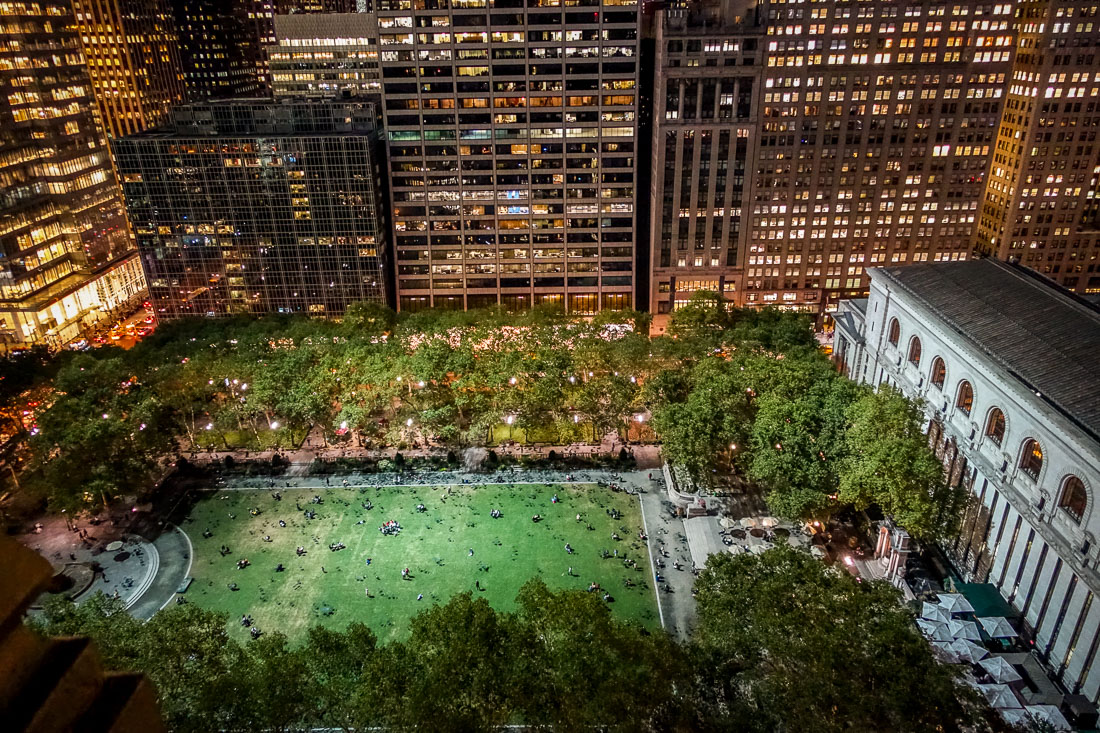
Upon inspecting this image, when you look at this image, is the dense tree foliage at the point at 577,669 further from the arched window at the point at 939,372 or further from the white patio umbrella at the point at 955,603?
the arched window at the point at 939,372

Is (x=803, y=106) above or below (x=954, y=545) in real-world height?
above

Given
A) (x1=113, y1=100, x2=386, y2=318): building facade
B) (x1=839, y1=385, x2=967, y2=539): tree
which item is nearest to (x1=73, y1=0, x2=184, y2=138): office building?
(x1=113, y1=100, x2=386, y2=318): building facade

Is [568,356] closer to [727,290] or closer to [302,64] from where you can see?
[727,290]

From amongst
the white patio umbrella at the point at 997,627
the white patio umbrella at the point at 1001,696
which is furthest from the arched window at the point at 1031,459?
the white patio umbrella at the point at 1001,696

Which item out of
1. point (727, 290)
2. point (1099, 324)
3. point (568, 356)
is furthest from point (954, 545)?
point (727, 290)

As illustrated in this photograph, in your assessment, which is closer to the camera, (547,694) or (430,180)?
(547,694)

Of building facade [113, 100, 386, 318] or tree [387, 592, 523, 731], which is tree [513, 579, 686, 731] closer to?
tree [387, 592, 523, 731]
